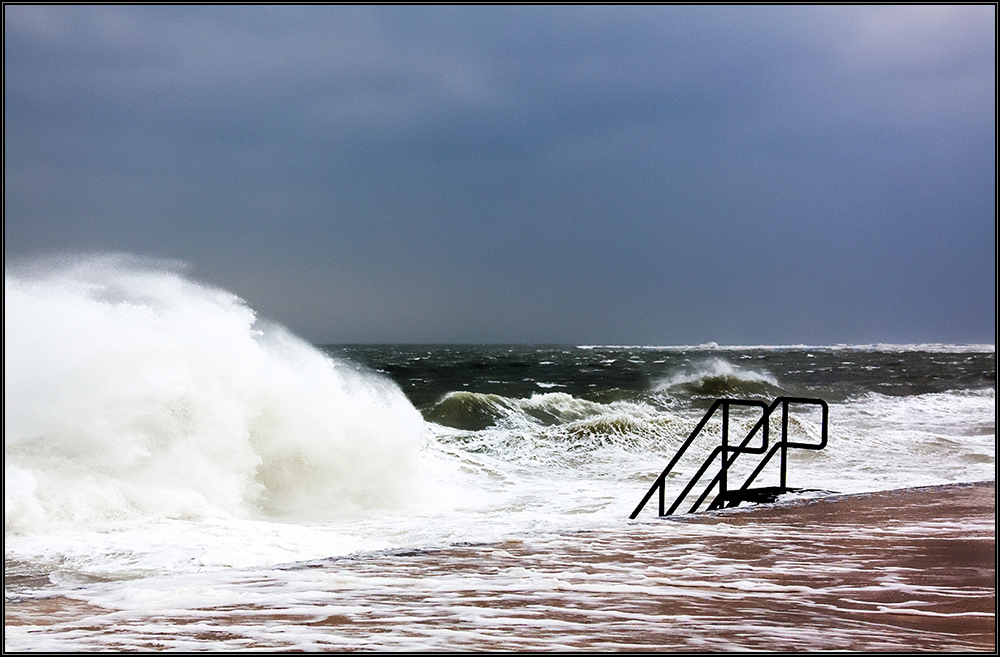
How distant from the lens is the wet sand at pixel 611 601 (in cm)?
352

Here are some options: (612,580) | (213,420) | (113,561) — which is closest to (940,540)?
(612,580)

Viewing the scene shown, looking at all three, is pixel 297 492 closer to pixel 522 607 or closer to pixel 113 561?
pixel 113 561

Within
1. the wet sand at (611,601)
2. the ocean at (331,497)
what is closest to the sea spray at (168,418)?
the ocean at (331,497)

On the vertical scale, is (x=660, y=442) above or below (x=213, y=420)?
below

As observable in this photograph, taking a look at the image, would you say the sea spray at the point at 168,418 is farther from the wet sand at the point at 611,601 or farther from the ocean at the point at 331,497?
the wet sand at the point at 611,601

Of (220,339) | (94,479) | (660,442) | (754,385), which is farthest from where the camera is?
(754,385)

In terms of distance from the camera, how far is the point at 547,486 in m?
16.8

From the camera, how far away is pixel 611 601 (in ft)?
13.6

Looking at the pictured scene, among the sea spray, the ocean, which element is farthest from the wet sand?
the sea spray

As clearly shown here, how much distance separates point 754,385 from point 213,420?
34054 millimetres

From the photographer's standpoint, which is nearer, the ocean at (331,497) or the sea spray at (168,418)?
the ocean at (331,497)

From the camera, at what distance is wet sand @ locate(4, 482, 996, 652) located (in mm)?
3518

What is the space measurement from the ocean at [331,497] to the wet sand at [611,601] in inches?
0.8

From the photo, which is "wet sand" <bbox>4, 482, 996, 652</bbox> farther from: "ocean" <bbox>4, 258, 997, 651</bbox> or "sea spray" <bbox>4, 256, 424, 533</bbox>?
"sea spray" <bbox>4, 256, 424, 533</bbox>
